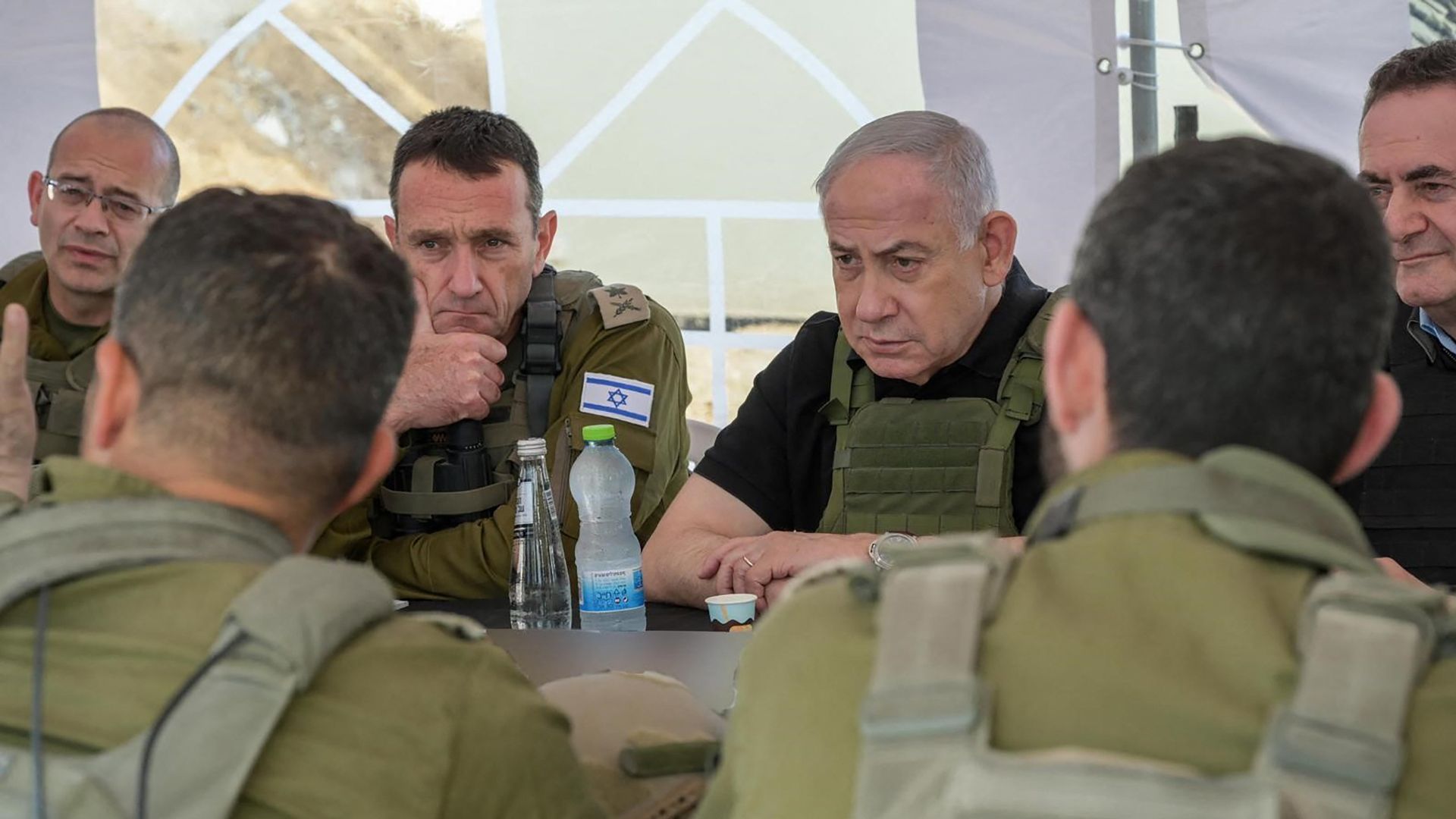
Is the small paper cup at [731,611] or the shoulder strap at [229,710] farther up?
the shoulder strap at [229,710]

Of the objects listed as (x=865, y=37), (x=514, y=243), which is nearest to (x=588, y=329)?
(x=514, y=243)

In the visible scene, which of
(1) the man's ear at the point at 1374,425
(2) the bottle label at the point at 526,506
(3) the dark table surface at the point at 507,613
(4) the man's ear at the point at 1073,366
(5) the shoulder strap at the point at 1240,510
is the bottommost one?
(3) the dark table surface at the point at 507,613

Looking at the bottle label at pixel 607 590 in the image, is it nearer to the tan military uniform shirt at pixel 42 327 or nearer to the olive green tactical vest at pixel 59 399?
the olive green tactical vest at pixel 59 399

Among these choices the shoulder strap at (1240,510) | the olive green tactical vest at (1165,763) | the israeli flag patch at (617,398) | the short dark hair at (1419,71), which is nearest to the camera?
the olive green tactical vest at (1165,763)

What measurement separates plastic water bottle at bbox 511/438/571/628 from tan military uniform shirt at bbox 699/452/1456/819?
5.19 feet

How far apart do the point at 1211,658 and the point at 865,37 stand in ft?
11.5

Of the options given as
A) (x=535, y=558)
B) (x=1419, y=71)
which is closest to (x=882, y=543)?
(x=535, y=558)

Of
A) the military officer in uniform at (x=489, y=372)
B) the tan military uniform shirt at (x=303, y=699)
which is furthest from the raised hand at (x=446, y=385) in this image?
the tan military uniform shirt at (x=303, y=699)

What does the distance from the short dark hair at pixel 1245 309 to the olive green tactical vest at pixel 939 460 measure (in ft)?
5.48

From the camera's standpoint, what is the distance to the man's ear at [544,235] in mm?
3541

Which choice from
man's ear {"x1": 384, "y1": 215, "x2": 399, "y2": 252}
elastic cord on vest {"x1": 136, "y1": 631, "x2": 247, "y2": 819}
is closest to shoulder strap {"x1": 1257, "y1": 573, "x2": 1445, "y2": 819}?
elastic cord on vest {"x1": 136, "y1": 631, "x2": 247, "y2": 819}

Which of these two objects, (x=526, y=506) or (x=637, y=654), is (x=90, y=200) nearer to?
(x=526, y=506)

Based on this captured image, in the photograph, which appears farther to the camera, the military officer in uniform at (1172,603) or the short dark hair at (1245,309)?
the short dark hair at (1245,309)

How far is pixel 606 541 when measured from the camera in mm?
2744
